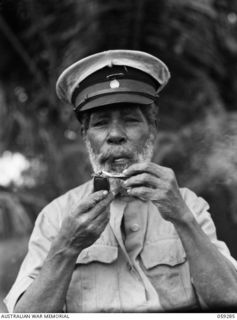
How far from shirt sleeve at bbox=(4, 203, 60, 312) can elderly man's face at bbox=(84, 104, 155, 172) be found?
12.4 inches

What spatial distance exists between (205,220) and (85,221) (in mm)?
626

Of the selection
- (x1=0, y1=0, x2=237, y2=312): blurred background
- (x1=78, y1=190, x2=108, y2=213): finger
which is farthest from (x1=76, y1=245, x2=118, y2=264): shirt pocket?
(x1=0, y1=0, x2=237, y2=312): blurred background

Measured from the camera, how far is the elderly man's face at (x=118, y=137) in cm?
214

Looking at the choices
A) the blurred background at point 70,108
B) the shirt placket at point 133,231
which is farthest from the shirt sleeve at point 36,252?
the blurred background at point 70,108

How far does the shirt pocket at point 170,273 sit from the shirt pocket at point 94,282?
0.51ft

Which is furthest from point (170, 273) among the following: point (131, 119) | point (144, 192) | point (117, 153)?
point (131, 119)

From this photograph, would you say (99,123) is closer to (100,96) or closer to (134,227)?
(100,96)

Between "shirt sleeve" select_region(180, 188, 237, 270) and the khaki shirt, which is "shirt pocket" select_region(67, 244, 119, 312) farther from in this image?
"shirt sleeve" select_region(180, 188, 237, 270)

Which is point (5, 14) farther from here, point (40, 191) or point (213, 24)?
point (213, 24)

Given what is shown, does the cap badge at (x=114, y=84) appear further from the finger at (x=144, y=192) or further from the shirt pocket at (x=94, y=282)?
the shirt pocket at (x=94, y=282)

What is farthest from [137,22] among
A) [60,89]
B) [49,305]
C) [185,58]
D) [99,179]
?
[49,305]

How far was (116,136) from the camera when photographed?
2131 mm

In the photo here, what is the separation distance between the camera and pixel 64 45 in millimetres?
4398

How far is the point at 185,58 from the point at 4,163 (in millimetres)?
1987
